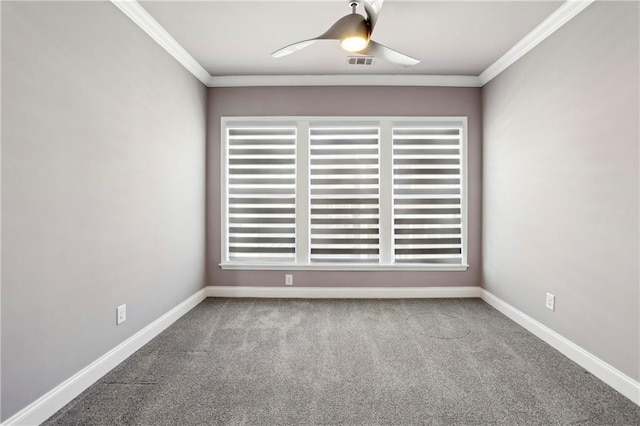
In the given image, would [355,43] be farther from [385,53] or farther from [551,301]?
[551,301]

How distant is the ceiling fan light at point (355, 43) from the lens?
2.07m

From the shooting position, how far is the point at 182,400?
1.89 metres

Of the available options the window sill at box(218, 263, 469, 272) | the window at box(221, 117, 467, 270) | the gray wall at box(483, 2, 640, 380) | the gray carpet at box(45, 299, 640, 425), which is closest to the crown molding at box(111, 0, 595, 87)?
the gray wall at box(483, 2, 640, 380)

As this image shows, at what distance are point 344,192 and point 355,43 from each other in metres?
1.97

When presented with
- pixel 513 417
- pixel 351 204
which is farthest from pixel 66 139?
pixel 513 417

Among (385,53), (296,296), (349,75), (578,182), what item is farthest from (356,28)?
(296,296)

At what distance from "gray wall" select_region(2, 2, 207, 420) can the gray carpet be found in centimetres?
37

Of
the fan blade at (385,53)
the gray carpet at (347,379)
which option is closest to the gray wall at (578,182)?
the gray carpet at (347,379)

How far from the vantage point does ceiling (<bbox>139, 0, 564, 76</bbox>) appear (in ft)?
8.02

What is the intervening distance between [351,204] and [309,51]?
1.78 meters

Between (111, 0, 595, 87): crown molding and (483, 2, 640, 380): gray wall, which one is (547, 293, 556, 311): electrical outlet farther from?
(111, 0, 595, 87): crown molding

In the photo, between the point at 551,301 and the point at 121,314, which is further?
the point at 551,301

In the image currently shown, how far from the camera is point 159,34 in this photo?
2.77m

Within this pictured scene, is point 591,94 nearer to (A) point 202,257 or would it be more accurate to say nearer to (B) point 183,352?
(B) point 183,352
